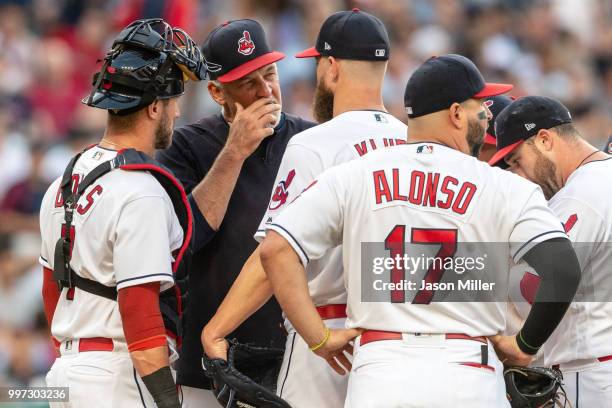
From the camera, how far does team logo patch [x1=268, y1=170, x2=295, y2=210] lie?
4.89 meters

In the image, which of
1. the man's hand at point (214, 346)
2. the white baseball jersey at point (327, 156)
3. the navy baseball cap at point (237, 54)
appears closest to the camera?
the man's hand at point (214, 346)

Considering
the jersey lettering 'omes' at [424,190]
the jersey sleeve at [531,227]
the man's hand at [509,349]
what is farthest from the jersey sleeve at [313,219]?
the man's hand at [509,349]

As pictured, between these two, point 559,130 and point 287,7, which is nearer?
point 559,130

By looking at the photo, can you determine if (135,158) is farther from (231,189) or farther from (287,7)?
(287,7)

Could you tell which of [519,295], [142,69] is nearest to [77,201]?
[142,69]

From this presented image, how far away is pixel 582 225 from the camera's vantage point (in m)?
5.14

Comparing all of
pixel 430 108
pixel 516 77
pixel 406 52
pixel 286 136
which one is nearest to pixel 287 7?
pixel 406 52

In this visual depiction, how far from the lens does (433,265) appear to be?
4.37m

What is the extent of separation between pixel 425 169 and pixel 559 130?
4.35 feet

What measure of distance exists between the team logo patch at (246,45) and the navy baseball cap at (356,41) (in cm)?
56

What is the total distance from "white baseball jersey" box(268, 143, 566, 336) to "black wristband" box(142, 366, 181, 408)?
2.40 feet

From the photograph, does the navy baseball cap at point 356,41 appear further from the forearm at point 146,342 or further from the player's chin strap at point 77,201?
the forearm at point 146,342

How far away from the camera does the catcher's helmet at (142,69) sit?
4660mm

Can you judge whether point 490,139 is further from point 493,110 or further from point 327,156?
point 327,156
